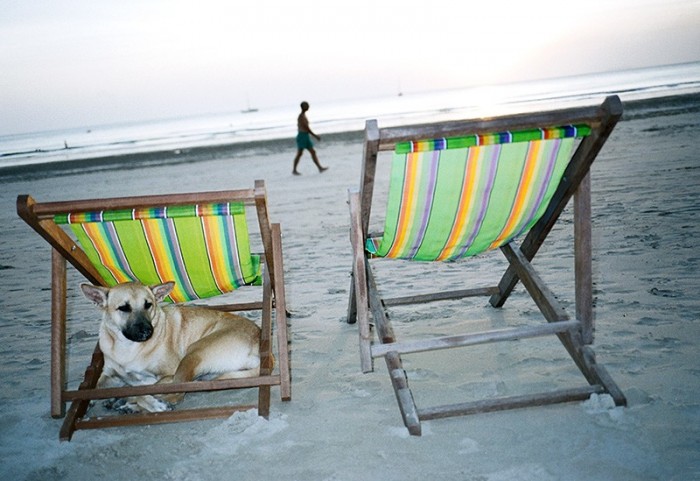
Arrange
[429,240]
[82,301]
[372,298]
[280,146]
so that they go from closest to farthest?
Result: [429,240] < [372,298] < [82,301] < [280,146]

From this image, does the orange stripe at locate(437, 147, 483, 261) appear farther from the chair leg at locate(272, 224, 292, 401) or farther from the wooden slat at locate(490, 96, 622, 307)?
the chair leg at locate(272, 224, 292, 401)

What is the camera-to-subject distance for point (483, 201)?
2529 millimetres

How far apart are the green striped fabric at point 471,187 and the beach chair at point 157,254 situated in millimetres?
669

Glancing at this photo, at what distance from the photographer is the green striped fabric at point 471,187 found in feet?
7.43

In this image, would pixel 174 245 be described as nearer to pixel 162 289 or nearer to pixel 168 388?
pixel 162 289

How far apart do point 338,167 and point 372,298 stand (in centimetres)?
999

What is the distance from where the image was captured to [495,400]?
7.86 ft

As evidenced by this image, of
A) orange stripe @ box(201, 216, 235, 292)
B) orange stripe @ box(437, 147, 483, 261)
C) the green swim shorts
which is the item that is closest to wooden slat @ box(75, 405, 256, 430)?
orange stripe @ box(201, 216, 235, 292)

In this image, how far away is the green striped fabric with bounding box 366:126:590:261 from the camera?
226 centimetres

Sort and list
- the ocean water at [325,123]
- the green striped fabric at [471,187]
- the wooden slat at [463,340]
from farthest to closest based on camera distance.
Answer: the ocean water at [325,123] → the wooden slat at [463,340] → the green striped fabric at [471,187]

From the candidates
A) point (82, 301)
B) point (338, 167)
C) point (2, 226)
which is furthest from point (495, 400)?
point (338, 167)

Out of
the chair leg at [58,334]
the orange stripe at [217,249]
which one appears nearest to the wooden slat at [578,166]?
the orange stripe at [217,249]

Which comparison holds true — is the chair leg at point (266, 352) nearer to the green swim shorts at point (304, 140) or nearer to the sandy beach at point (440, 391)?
the sandy beach at point (440, 391)

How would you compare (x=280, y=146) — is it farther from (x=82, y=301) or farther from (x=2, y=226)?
(x=82, y=301)
